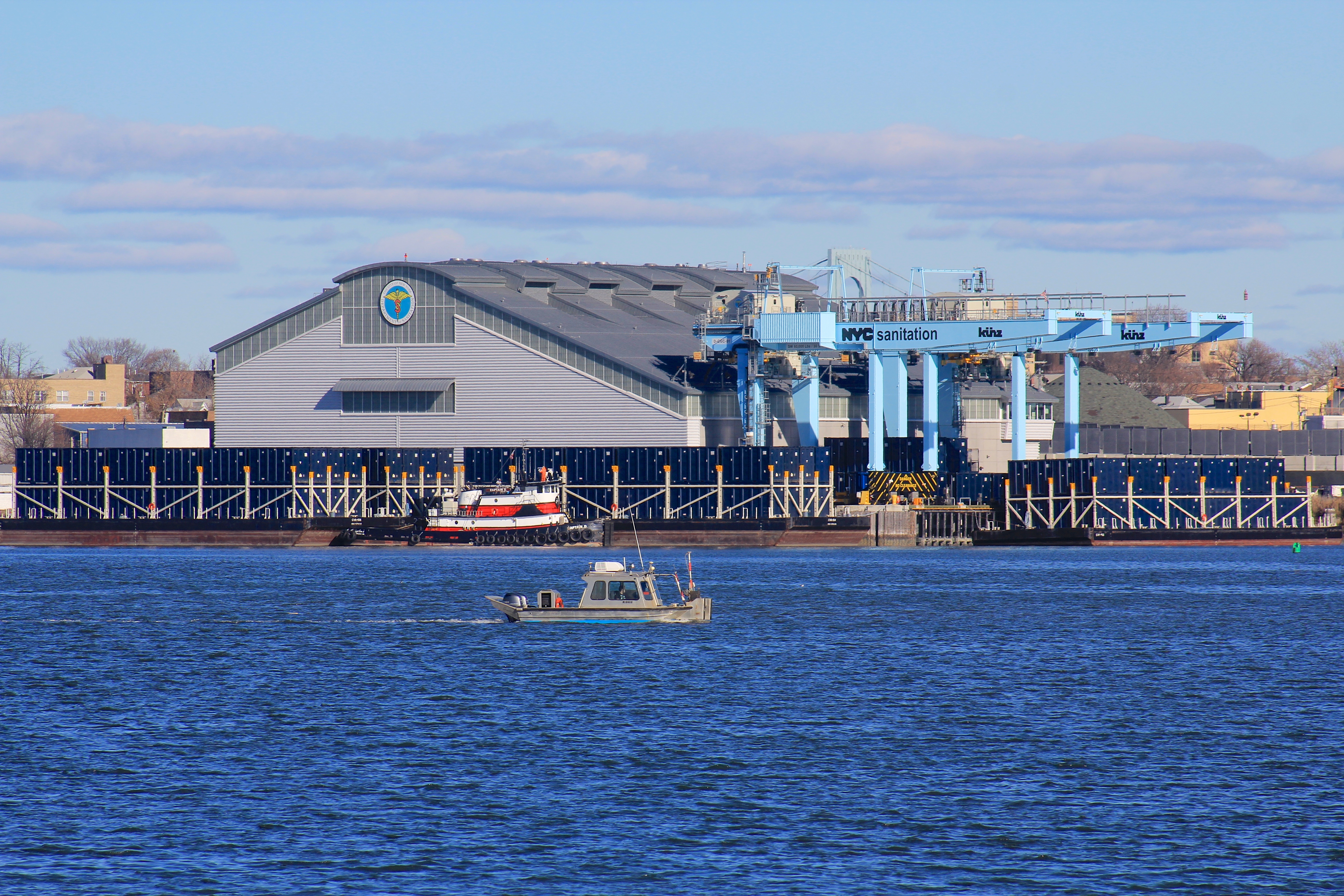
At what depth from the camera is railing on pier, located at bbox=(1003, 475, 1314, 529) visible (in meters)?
115

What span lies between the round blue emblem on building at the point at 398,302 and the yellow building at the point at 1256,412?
8323 centimetres

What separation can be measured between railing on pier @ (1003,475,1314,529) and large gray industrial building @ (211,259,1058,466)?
975 cm

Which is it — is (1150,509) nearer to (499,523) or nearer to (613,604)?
(499,523)

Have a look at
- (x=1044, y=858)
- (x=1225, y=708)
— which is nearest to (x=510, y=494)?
(x=1225, y=708)

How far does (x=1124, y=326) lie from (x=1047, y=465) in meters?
10.4

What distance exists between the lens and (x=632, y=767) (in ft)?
122

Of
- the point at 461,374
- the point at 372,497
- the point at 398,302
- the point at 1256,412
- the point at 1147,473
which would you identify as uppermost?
the point at 398,302

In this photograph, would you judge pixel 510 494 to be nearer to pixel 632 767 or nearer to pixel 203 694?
pixel 203 694

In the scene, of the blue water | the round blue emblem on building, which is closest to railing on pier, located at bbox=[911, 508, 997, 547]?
the round blue emblem on building

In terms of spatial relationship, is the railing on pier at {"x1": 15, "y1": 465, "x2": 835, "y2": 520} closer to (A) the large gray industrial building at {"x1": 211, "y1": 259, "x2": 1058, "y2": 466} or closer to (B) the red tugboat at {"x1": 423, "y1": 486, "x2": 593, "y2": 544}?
(B) the red tugboat at {"x1": 423, "y1": 486, "x2": 593, "y2": 544}

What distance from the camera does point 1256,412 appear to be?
6973 inches

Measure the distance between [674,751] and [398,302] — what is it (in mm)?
87590

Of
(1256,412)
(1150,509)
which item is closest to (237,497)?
(1150,509)

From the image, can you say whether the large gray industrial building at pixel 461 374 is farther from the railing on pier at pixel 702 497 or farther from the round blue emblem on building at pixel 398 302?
the railing on pier at pixel 702 497
